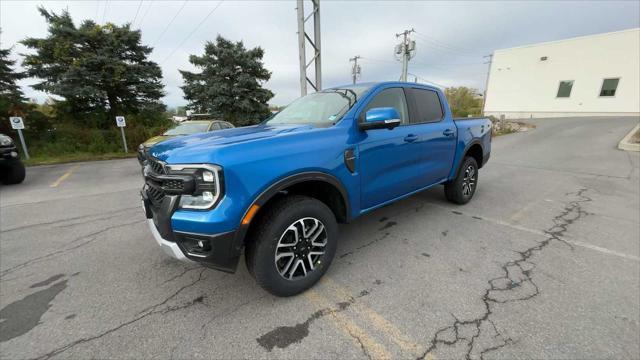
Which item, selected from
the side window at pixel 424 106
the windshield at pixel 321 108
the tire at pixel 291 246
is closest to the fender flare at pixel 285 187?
the tire at pixel 291 246

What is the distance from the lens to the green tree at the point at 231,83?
17.1 metres

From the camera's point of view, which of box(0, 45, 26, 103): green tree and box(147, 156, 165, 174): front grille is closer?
box(147, 156, 165, 174): front grille

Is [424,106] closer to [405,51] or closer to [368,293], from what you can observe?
[368,293]

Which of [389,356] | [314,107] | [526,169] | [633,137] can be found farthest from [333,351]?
[633,137]

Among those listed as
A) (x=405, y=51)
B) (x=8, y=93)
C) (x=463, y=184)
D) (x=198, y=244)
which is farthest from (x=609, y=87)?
(x=8, y=93)

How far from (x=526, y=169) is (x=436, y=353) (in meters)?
7.58

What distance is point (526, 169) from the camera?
7.39 metres

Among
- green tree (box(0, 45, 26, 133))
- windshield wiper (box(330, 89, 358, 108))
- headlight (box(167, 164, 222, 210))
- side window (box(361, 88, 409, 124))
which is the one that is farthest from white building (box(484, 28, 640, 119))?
green tree (box(0, 45, 26, 133))

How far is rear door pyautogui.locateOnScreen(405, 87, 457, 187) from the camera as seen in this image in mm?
3336

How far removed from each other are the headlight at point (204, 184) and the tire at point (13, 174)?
25.0 ft

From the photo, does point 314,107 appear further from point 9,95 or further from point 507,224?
point 9,95

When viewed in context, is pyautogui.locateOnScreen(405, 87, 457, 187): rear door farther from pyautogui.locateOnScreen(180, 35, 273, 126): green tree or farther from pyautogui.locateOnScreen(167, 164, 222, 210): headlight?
pyautogui.locateOnScreen(180, 35, 273, 126): green tree

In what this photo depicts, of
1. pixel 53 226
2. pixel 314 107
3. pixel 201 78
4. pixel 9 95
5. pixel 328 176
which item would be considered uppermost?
pixel 201 78

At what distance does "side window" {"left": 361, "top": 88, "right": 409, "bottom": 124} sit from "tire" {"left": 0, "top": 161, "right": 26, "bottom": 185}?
27.6ft
